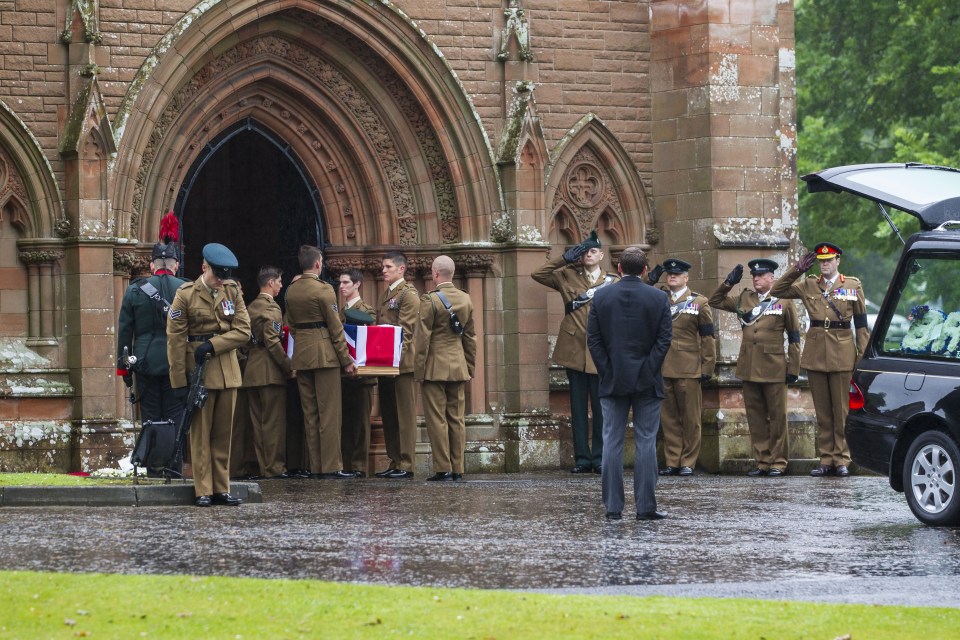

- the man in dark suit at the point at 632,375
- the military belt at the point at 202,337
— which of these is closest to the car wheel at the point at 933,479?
the man in dark suit at the point at 632,375

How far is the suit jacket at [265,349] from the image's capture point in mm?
16766

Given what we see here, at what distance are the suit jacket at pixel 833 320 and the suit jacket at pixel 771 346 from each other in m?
0.20

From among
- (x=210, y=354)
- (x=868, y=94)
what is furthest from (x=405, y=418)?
(x=868, y=94)

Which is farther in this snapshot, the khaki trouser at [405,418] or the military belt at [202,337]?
the khaki trouser at [405,418]

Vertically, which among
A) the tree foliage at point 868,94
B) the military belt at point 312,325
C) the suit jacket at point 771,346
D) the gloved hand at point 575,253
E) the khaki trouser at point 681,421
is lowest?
the khaki trouser at point 681,421

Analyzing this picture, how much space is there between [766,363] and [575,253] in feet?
6.64

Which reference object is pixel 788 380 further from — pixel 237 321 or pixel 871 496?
pixel 237 321

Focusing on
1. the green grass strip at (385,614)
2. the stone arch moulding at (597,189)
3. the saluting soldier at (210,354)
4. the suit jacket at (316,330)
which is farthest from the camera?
the stone arch moulding at (597,189)

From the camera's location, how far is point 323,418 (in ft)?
54.7

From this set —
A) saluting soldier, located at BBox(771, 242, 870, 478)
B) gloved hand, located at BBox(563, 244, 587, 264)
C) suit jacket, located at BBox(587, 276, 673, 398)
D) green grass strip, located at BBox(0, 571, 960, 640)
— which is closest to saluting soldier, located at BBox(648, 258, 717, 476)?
gloved hand, located at BBox(563, 244, 587, 264)

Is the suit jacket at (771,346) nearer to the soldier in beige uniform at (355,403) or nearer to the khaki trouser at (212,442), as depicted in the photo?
the soldier in beige uniform at (355,403)

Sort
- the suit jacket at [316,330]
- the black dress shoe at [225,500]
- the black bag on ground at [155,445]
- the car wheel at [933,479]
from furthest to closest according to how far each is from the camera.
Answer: the suit jacket at [316,330]
the black bag on ground at [155,445]
the black dress shoe at [225,500]
the car wheel at [933,479]

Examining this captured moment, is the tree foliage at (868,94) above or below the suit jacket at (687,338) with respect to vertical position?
above

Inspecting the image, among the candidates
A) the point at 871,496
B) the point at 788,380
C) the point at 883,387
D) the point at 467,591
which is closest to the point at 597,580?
the point at 467,591
